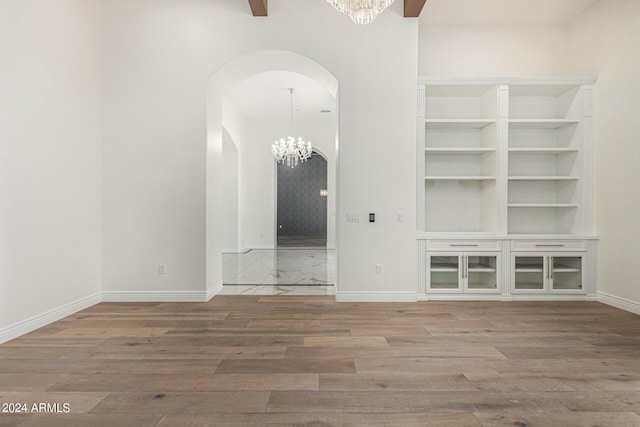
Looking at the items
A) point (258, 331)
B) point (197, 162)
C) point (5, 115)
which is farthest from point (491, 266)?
point (5, 115)

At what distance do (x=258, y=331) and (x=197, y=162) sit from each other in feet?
7.27

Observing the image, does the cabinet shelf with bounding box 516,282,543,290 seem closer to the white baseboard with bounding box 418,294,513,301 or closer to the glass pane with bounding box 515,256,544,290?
the glass pane with bounding box 515,256,544,290

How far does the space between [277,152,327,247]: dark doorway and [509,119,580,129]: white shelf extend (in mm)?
11236

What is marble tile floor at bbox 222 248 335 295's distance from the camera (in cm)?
503

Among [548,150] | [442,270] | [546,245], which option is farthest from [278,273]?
[548,150]

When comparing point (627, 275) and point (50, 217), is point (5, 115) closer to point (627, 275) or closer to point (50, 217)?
point (50, 217)

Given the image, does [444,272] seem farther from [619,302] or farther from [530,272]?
[619,302]

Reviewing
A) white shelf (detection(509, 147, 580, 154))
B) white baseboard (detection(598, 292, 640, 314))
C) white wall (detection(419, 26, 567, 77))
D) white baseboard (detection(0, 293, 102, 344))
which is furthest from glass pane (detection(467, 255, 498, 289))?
white baseboard (detection(0, 293, 102, 344))

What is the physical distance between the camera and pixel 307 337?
124 inches

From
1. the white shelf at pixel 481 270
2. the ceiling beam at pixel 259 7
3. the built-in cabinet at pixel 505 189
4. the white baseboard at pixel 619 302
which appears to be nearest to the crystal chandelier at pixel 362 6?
the ceiling beam at pixel 259 7

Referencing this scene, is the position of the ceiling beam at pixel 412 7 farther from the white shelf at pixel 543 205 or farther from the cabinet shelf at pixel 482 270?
the cabinet shelf at pixel 482 270

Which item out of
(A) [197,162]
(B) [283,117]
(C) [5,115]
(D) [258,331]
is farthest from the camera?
(B) [283,117]

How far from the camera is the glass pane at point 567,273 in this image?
4496 millimetres

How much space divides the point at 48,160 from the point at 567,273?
6024 millimetres
